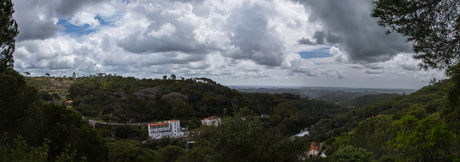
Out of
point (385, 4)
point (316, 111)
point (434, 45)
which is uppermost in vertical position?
point (385, 4)

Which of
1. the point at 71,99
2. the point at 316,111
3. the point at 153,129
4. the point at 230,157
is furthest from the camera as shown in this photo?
the point at 316,111

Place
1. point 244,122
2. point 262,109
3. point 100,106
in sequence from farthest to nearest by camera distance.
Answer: point 262,109 → point 100,106 → point 244,122

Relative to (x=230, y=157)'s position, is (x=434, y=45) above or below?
above

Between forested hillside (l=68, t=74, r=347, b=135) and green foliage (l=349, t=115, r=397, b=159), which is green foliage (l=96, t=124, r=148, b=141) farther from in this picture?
green foliage (l=349, t=115, r=397, b=159)

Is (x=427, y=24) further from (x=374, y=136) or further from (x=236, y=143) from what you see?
(x=374, y=136)

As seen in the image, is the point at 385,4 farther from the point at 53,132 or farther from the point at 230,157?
the point at 53,132

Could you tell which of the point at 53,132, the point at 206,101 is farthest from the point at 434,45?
the point at 206,101
